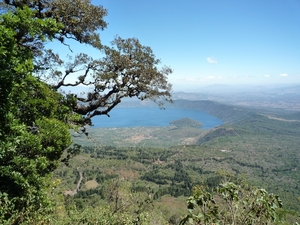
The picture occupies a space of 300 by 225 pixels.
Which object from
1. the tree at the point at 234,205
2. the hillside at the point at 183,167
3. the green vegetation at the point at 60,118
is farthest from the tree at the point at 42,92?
the hillside at the point at 183,167

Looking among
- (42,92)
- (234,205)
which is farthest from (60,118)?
(234,205)

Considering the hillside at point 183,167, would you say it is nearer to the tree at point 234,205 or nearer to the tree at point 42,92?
the tree at point 42,92

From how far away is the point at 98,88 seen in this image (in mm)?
9977

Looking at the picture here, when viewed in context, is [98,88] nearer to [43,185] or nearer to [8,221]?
[43,185]

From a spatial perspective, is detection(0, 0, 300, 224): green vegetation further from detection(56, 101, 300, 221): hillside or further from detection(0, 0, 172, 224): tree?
detection(56, 101, 300, 221): hillside

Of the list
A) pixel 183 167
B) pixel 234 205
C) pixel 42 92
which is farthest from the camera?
pixel 183 167

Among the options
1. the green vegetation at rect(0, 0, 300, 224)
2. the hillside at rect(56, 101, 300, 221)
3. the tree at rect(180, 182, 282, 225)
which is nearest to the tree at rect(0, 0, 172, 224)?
the green vegetation at rect(0, 0, 300, 224)

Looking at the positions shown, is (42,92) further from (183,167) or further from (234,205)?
(183,167)

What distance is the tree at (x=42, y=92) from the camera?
5.67 metres

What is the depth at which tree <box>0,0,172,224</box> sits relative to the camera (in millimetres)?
5668

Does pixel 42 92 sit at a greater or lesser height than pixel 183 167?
greater

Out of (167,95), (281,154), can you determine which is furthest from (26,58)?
(281,154)

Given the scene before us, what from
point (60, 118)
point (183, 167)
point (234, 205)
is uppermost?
point (60, 118)

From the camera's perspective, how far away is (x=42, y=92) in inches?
283
